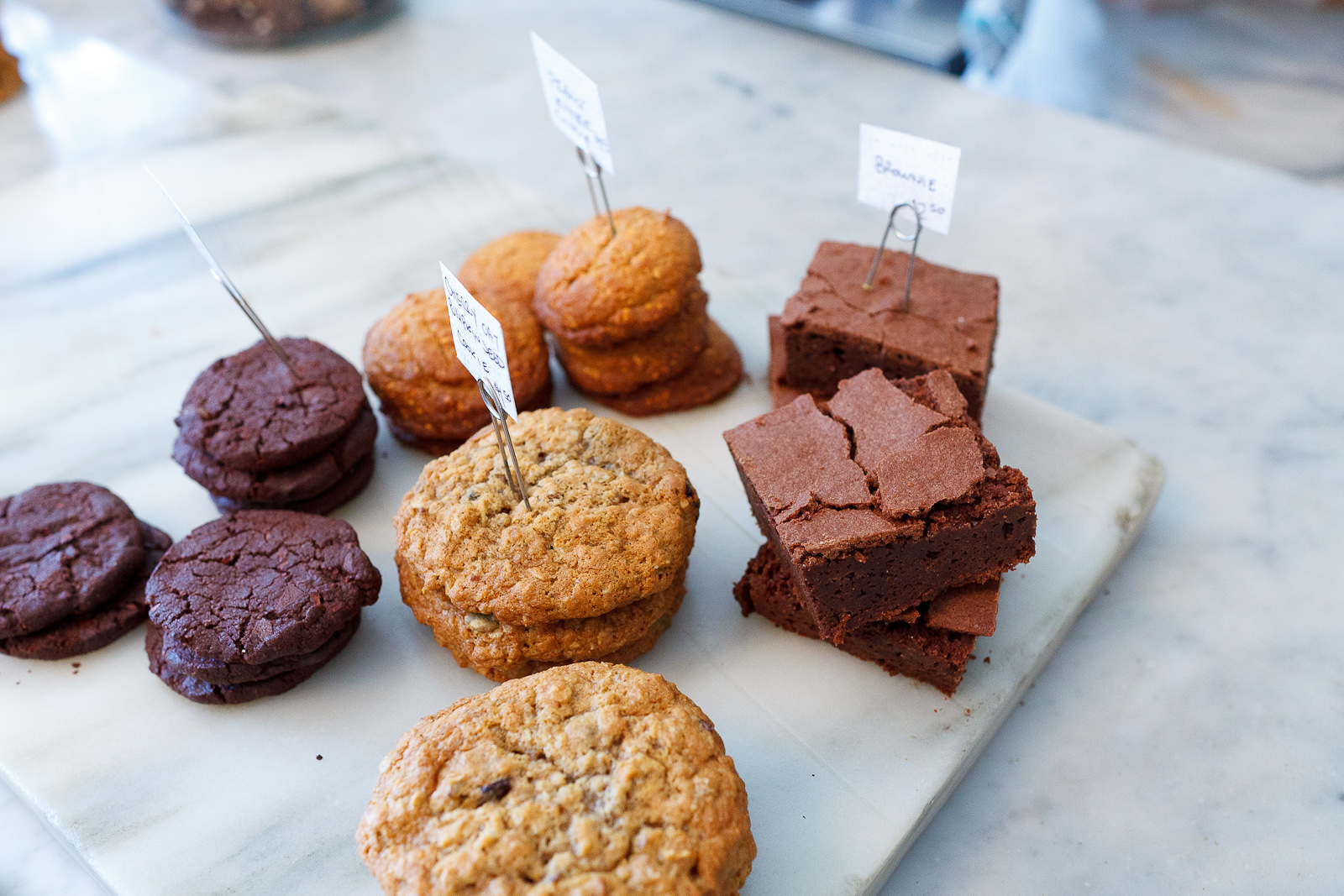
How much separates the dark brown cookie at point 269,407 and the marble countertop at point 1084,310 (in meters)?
0.78

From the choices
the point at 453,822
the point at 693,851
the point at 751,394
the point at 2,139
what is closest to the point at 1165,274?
the point at 751,394

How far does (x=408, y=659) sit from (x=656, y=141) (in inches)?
135

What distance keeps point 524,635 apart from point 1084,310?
2.79 metres

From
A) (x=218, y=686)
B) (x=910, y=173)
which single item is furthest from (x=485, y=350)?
(x=910, y=173)

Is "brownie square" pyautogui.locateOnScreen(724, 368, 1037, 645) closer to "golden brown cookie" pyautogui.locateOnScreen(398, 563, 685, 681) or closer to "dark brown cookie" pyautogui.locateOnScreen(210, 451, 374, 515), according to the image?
"golden brown cookie" pyautogui.locateOnScreen(398, 563, 685, 681)

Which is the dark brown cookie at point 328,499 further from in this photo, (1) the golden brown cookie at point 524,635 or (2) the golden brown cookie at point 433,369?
(1) the golden brown cookie at point 524,635

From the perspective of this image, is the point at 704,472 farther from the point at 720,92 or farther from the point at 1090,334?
the point at 720,92

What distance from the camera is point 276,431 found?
283 cm

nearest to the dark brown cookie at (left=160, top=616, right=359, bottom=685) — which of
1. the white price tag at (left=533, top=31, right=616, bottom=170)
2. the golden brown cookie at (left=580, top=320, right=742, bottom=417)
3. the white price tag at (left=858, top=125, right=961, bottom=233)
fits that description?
the golden brown cookie at (left=580, top=320, right=742, bottom=417)

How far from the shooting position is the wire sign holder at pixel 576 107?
3.06 m

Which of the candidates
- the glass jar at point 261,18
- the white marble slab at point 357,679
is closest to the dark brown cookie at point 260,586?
the white marble slab at point 357,679

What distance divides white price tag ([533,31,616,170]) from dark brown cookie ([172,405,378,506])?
1201 millimetres

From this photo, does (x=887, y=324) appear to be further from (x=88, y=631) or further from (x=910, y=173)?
(x=88, y=631)

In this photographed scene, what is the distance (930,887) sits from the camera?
231 cm
